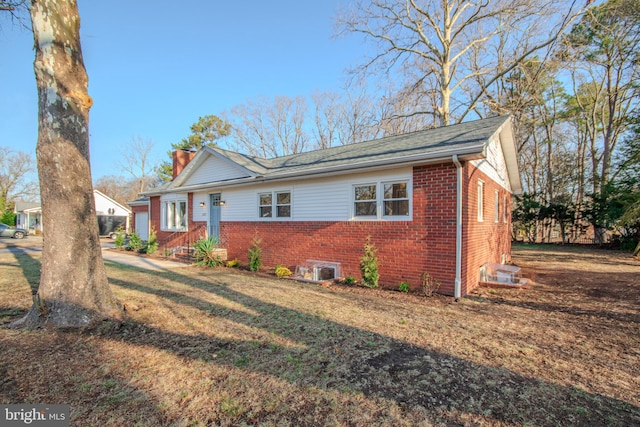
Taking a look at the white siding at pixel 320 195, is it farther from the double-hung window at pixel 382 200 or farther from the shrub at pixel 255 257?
the shrub at pixel 255 257

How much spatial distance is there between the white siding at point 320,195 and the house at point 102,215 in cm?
2193

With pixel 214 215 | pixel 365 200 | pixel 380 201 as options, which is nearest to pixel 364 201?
pixel 365 200

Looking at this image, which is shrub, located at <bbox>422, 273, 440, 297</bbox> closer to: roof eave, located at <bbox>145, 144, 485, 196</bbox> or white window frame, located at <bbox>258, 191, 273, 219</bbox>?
roof eave, located at <bbox>145, 144, 485, 196</bbox>

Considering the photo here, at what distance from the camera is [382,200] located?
7.59 m

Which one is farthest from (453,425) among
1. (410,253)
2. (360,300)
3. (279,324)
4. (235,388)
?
(410,253)

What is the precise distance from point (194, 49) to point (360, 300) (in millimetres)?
13048

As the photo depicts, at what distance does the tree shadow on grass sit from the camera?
2.55 m

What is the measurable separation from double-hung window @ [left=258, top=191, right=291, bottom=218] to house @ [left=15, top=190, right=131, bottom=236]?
22.3 meters

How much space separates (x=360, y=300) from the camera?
625 centimetres

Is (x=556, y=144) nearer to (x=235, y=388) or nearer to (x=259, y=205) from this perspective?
(x=259, y=205)

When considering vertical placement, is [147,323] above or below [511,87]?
below

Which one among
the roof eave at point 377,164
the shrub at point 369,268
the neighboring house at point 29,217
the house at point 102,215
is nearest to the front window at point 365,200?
the roof eave at point 377,164

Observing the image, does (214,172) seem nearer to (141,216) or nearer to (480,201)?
(480,201)

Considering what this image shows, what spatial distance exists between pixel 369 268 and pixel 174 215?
11.2 meters
